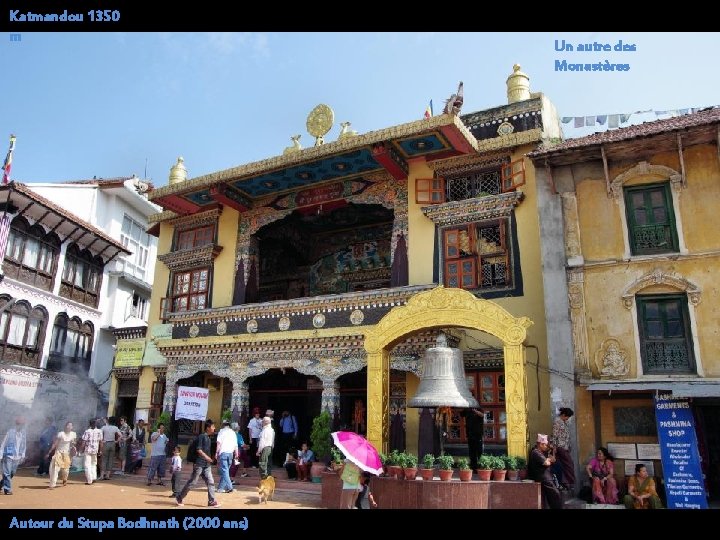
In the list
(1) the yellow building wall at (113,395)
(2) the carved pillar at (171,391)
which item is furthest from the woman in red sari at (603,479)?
(1) the yellow building wall at (113,395)

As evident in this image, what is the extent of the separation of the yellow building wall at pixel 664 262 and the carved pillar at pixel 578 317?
4.6 inches

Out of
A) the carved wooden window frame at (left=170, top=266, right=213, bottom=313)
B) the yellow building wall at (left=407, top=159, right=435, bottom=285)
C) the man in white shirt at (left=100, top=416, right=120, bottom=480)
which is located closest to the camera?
the man in white shirt at (left=100, top=416, right=120, bottom=480)

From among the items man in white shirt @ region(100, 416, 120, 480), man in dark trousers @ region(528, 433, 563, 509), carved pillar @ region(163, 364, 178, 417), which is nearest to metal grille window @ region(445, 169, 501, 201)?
man in dark trousers @ region(528, 433, 563, 509)

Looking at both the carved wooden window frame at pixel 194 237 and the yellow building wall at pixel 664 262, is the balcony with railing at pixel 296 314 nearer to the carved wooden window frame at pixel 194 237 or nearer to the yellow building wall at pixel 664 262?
the carved wooden window frame at pixel 194 237

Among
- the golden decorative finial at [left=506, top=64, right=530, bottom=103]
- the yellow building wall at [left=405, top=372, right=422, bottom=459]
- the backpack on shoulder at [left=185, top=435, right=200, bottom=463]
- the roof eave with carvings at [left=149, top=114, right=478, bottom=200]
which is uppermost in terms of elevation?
the golden decorative finial at [left=506, top=64, right=530, bottom=103]

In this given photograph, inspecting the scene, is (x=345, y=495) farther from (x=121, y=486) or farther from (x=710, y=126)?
(x=710, y=126)

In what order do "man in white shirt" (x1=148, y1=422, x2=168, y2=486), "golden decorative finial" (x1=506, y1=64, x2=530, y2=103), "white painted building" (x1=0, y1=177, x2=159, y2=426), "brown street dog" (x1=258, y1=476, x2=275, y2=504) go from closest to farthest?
"brown street dog" (x1=258, y1=476, x2=275, y2=504)
"man in white shirt" (x1=148, y1=422, x2=168, y2=486)
"golden decorative finial" (x1=506, y1=64, x2=530, y2=103)
"white painted building" (x1=0, y1=177, x2=159, y2=426)

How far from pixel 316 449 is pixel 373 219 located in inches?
→ 354

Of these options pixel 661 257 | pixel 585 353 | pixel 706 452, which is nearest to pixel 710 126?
pixel 661 257

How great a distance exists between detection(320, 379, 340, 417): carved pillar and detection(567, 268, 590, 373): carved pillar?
6.05 m

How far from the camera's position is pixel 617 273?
1247 cm

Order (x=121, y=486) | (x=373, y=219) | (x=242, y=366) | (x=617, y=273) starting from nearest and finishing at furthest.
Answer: (x=617, y=273), (x=121, y=486), (x=242, y=366), (x=373, y=219)

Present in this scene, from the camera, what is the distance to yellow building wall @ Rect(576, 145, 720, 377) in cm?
1162

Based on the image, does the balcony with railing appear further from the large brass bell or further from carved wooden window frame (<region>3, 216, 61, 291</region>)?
carved wooden window frame (<region>3, 216, 61, 291</region>)
